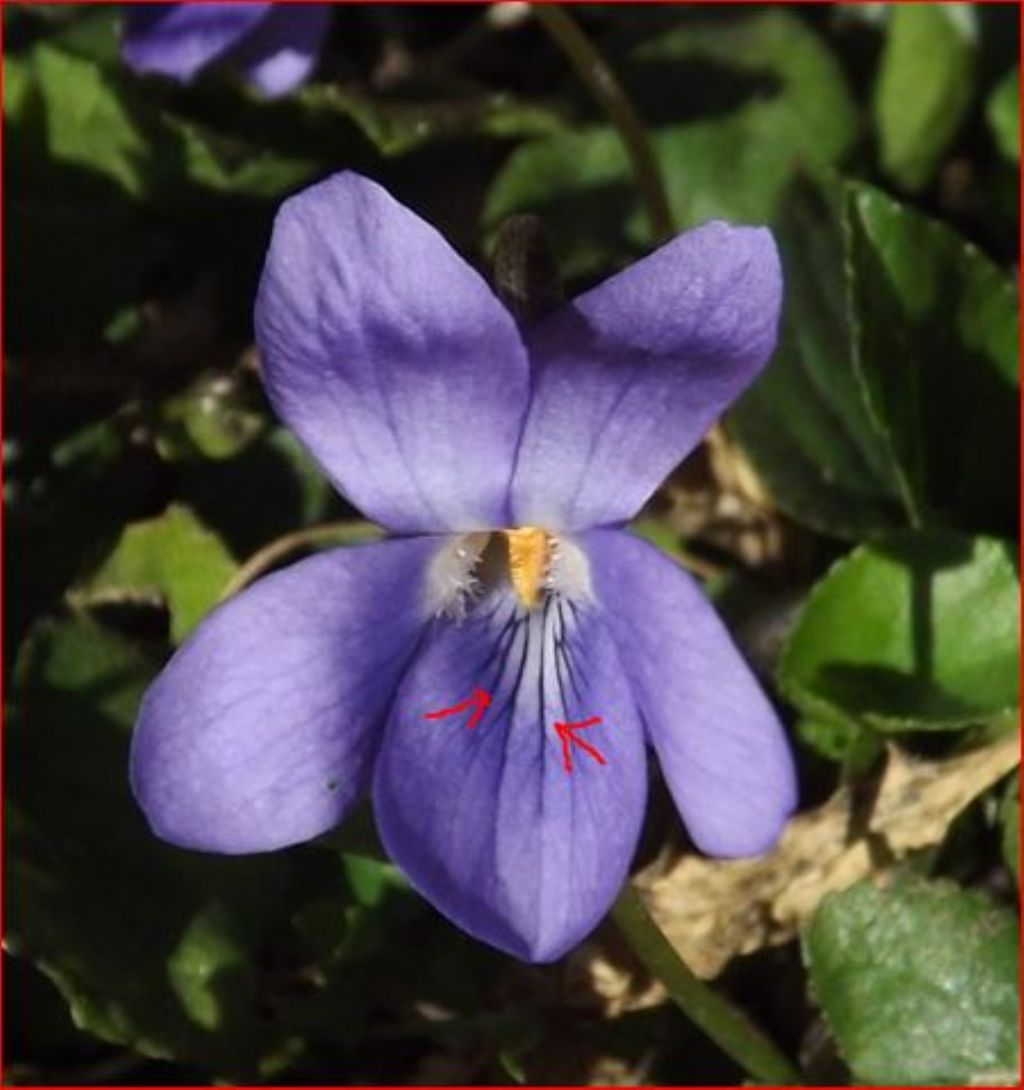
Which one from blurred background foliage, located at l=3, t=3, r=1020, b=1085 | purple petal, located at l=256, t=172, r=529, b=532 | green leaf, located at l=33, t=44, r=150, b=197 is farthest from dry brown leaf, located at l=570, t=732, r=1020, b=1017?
green leaf, located at l=33, t=44, r=150, b=197

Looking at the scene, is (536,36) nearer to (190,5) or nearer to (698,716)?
(190,5)

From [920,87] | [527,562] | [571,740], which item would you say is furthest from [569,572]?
[920,87]

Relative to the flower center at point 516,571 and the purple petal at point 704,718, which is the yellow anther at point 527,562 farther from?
the purple petal at point 704,718

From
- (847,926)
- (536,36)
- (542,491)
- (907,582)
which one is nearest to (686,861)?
(847,926)

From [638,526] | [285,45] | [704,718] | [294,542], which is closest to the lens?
[704,718]

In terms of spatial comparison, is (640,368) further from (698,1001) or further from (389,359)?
(698,1001)
